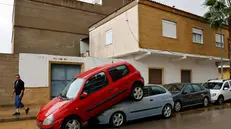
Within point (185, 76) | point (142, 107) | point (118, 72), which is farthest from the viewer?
point (185, 76)

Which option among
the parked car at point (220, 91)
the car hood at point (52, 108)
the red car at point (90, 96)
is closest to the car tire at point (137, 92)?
the red car at point (90, 96)

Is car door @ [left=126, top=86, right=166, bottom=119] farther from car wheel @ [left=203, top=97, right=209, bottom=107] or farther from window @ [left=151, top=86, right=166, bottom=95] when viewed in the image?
car wheel @ [left=203, top=97, right=209, bottom=107]

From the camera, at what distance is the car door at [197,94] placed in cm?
1133

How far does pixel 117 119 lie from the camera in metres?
7.43

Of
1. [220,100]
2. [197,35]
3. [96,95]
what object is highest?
[197,35]

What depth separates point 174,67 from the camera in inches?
672

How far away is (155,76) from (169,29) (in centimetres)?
363

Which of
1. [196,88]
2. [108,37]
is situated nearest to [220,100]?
[196,88]

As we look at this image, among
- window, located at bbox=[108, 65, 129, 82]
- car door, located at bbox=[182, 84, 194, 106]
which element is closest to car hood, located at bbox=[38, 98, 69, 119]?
window, located at bbox=[108, 65, 129, 82]

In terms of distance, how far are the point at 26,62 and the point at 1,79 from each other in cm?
151

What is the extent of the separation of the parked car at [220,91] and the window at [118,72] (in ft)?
25.1

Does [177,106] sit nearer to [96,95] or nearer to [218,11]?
[96,95]

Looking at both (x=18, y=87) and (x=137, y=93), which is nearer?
(x=137, y=93)

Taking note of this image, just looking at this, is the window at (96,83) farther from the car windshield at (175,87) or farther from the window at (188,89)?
the window at (188,89)
